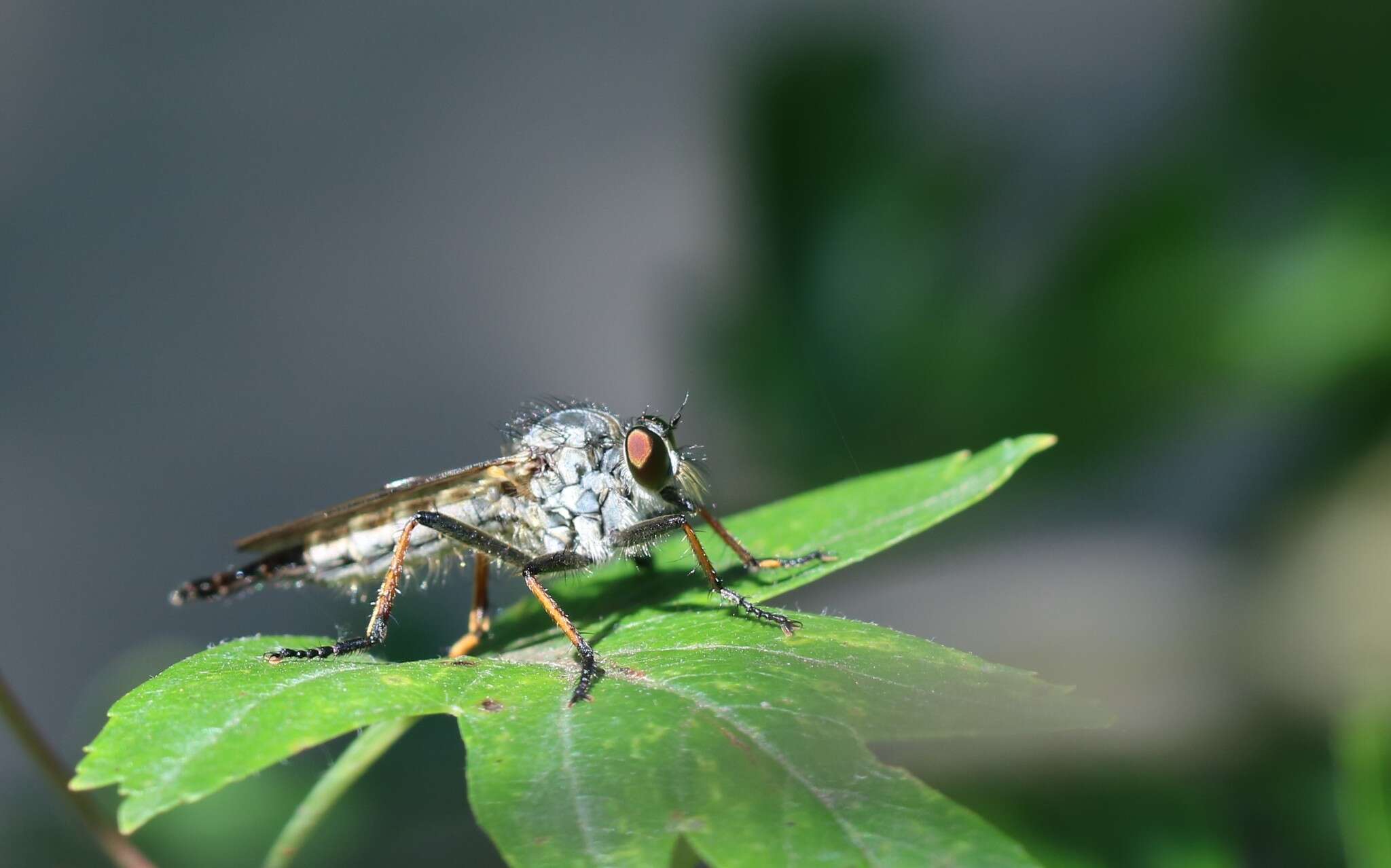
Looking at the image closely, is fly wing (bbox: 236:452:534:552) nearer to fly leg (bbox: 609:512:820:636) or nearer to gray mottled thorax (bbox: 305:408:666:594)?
gray mottled thorax (bbox: 305:408:666:594)

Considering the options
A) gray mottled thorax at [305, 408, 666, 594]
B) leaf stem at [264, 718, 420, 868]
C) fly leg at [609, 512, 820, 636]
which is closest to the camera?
leaf stem at [264, 718, 420, 868]

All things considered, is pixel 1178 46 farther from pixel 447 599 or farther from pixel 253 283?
pixel 253 283

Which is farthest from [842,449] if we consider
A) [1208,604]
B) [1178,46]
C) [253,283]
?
[253,283]

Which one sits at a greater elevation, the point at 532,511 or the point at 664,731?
the point at 532,511

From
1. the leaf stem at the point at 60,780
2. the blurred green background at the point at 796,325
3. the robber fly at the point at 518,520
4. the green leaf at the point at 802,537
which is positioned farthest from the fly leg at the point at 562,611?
the leaf stem at the point at 60,780

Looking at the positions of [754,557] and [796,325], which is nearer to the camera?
[754,557]

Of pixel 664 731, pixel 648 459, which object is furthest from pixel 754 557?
pixel 664 731

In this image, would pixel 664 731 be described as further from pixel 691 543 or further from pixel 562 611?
pixel 691 543

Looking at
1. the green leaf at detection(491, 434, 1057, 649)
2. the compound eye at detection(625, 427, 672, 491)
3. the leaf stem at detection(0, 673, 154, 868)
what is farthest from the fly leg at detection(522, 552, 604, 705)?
the leaf stem at detection(0, 673, 154, 868)
